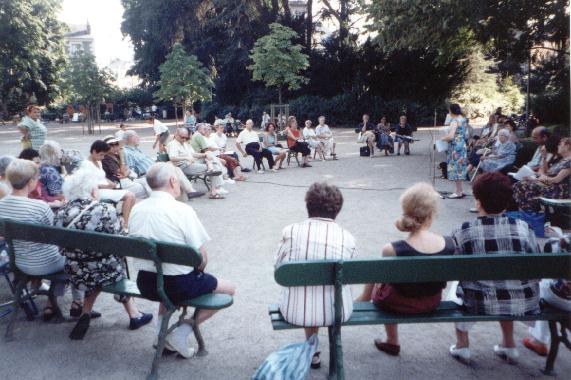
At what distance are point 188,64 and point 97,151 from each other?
27.3 meters

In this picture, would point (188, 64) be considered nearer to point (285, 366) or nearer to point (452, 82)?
point (452, 82)

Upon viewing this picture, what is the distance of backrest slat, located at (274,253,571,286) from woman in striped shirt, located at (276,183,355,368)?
20cm

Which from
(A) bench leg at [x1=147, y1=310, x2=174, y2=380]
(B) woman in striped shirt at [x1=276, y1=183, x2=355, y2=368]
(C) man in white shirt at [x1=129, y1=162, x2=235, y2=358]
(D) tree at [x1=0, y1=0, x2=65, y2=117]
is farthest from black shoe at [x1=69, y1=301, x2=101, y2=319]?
(D) tree at [x1=0, y1=0, x2=65, y2=117]

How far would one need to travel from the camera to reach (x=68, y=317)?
429 cm

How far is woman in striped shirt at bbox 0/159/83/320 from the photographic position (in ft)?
13.1

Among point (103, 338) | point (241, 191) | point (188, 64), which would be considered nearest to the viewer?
point (103, 338)

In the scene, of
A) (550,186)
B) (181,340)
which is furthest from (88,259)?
(550,186)

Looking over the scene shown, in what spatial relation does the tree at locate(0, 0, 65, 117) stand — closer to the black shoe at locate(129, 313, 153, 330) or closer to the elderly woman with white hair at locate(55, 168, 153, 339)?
the elderly woman with white hair at locate(55, 168, 153, 339)

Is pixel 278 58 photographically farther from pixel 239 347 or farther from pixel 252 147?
pixel 239 347

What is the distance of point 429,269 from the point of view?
292 centimetres

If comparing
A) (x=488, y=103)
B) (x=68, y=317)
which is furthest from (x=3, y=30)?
(x=68, y=317)

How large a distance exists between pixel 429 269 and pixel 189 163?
7.76 meters

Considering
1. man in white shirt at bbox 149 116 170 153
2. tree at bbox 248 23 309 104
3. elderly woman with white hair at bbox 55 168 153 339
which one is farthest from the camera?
tree at bbox 248 23 309 104

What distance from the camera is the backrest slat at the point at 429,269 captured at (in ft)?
9.52
